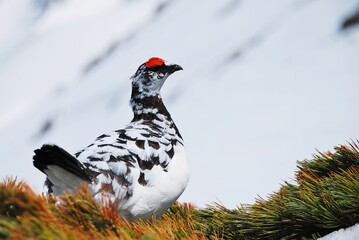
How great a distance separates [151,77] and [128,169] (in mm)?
1284

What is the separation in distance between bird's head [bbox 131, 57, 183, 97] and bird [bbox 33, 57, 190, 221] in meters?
0.51

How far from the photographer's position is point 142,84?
3.86 metres

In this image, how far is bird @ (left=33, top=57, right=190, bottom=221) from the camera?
7.73 ft

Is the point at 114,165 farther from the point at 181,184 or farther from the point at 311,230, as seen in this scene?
the point at 311,230

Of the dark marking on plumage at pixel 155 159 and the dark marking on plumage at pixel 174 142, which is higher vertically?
the dark marking on plumage at pixel 174 142

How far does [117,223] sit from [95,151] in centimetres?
122

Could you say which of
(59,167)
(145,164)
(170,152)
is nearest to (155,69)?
(170,152)

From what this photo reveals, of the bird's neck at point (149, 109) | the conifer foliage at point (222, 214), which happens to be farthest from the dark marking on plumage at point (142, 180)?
the bird's neck at point (149, 109)

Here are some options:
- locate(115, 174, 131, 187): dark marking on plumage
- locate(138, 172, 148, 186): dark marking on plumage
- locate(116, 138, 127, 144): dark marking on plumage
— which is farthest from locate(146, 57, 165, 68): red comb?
locate(115, 174, 131, 187): dark marking on plumage

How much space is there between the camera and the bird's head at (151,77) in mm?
3834

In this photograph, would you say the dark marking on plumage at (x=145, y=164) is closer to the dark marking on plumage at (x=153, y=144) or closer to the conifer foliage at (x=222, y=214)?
the dark marking on plumage at (x=153, y=144)

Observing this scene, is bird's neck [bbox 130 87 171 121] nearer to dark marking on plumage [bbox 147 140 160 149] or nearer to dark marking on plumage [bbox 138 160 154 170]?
dark marking on plumage [bbox 147 140 160 149]

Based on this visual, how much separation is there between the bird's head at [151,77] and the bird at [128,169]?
507 millimetres

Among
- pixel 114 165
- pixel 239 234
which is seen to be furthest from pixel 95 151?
pixel 239 234
